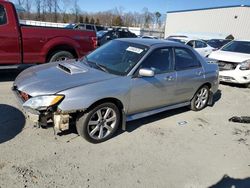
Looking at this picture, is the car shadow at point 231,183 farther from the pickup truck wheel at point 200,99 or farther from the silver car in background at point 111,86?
the pickup truck wheel at point 200,99

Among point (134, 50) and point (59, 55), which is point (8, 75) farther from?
point (134, 50)

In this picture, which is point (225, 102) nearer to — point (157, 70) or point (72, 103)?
point (157, 70)

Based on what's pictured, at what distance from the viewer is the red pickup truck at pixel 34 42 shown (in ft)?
22.6

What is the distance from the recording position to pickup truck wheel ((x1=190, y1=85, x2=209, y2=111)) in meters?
6.24

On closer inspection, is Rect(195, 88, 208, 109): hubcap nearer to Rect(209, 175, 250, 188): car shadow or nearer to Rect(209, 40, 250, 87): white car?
Rect(209, 175, 250, 188): car shadow

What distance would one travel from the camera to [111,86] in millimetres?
4281

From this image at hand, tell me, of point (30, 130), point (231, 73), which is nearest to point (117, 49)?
point (30, 130)

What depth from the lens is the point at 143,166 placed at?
3.88 metres

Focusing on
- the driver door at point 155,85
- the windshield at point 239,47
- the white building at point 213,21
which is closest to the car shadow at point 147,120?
the driver door at point 155,85

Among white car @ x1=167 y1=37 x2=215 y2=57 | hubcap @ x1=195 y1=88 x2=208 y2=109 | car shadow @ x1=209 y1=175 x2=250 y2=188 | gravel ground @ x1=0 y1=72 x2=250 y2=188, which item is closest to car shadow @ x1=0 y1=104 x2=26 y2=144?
gravel ground @ x1=0 y1=72 x2=250 y2=188

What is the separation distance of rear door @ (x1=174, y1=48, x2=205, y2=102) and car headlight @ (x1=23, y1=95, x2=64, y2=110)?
2.53m

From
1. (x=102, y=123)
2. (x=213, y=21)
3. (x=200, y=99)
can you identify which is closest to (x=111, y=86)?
(x=102, y=123)

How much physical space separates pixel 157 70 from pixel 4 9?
4.43 m

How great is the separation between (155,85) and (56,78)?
68.8 inches
